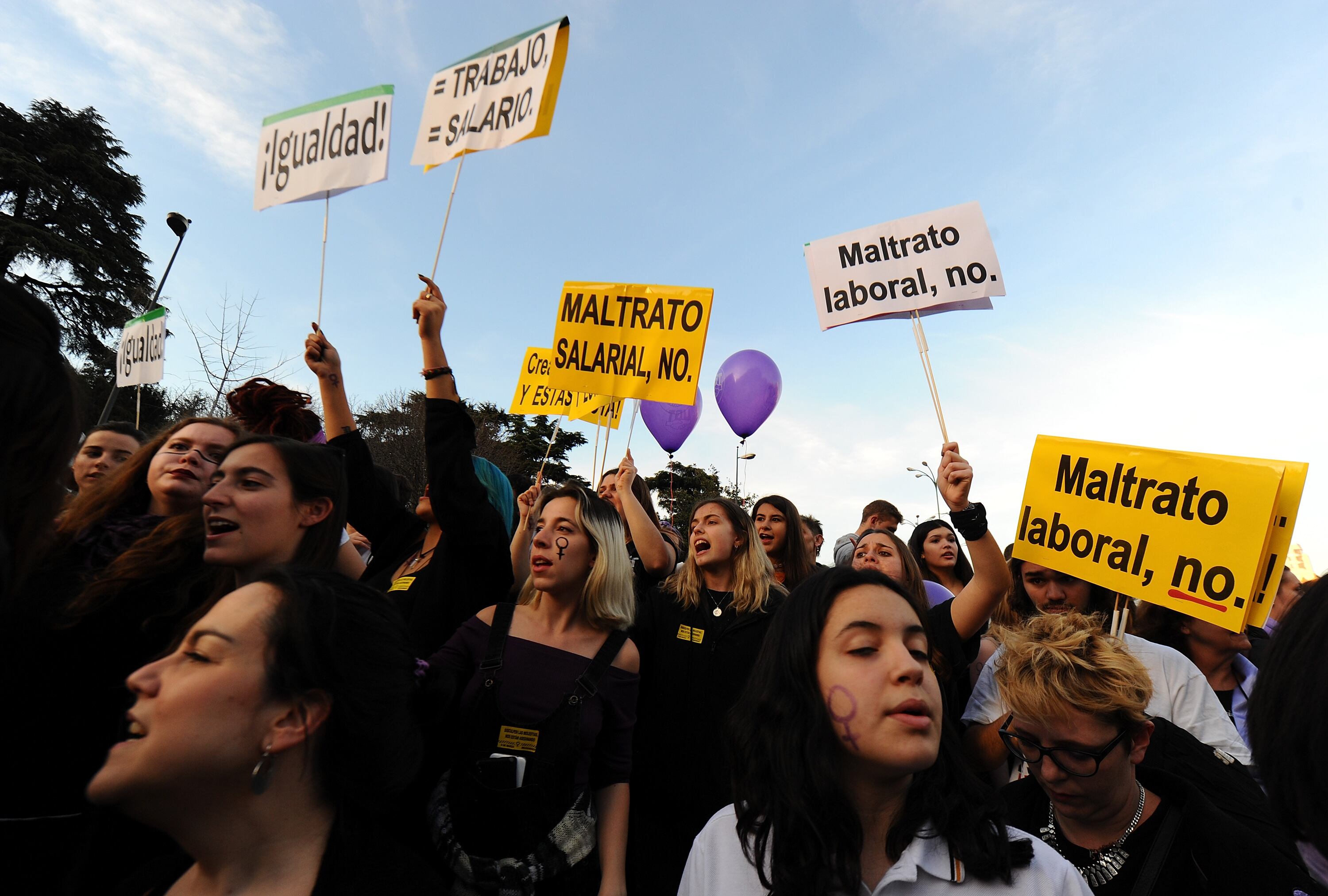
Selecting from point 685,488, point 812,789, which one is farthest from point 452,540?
point 685,488

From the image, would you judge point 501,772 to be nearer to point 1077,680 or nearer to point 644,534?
point 1077,680

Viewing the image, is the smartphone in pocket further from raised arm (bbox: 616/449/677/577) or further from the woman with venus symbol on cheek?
raised arm (bbox: 616/449/677/577)

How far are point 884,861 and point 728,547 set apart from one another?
2398mm

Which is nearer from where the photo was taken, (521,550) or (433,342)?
(433,342)

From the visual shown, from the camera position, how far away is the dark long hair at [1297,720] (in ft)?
4.03

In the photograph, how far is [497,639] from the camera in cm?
282

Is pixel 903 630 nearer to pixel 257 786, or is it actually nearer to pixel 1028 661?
pixel 1028 661

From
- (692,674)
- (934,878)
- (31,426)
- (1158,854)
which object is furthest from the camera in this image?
(692,674)

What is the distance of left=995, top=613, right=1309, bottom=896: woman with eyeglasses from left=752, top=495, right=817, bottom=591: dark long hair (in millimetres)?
2850

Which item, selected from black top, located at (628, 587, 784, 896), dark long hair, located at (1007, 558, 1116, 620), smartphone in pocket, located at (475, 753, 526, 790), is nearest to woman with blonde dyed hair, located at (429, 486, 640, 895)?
smartphone in pocket, located at (475, 753, 526, 790)

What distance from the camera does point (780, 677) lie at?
1979 mm

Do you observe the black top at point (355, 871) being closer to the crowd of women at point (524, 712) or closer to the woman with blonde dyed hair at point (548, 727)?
the crowd of women at point (524, 712)

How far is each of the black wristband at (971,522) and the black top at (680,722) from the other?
36.2 inches

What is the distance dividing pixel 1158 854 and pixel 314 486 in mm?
2829
